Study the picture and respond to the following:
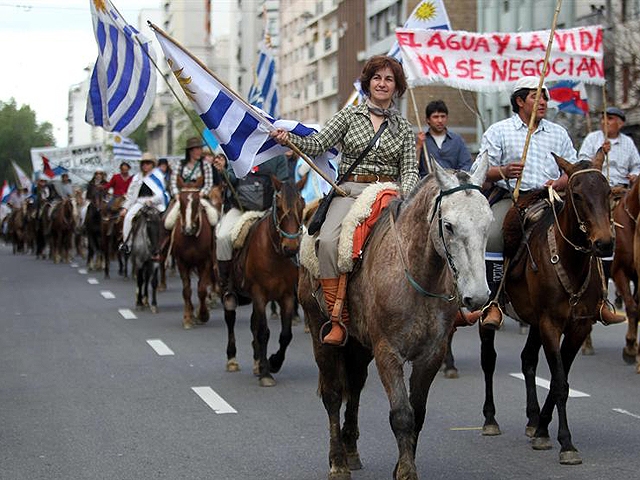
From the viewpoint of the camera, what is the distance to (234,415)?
36.2ft

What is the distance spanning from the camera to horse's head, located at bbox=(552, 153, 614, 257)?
9.17 m

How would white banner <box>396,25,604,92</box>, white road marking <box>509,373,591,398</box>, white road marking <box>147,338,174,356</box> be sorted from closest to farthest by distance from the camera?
white road marking <box>509,373,591,398</box>
white road marking <box>147,338,174,356</box>
white banner <box>396,25,604,92</box>

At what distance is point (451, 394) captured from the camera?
1208cm

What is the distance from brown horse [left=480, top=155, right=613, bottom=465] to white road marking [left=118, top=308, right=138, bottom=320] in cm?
1104

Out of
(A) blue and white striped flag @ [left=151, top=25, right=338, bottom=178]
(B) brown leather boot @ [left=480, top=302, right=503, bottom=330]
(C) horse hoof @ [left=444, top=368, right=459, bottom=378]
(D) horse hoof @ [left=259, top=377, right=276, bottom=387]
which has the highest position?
(A) blue and white striped flag @ [left=151, top=25, right=338, bottom=178]

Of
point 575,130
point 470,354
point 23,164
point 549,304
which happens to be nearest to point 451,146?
point 470,354

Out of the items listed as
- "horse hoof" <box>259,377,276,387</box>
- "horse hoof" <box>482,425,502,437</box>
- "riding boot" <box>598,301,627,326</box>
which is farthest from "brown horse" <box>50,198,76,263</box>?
"riding boot" <box>598,301,627,326</box>

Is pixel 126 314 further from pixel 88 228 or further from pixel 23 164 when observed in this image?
pixel 23 164

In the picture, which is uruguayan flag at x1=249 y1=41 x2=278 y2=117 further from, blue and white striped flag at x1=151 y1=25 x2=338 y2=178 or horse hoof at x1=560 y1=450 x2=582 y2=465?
horse hoof at x1=560 y1=450 x2=582 y2=465

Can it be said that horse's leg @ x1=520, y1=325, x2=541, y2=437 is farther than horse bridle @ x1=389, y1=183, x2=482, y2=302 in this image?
Yes

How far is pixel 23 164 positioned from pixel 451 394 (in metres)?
125

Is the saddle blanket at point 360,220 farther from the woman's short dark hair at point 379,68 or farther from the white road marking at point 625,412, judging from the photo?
the white road marking at point 625,412

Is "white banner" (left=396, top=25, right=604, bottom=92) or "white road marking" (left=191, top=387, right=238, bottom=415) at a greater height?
"white banner" (left=396, top=25, right=604, bottom=92)

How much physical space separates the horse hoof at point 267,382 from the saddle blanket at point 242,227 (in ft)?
6.88
